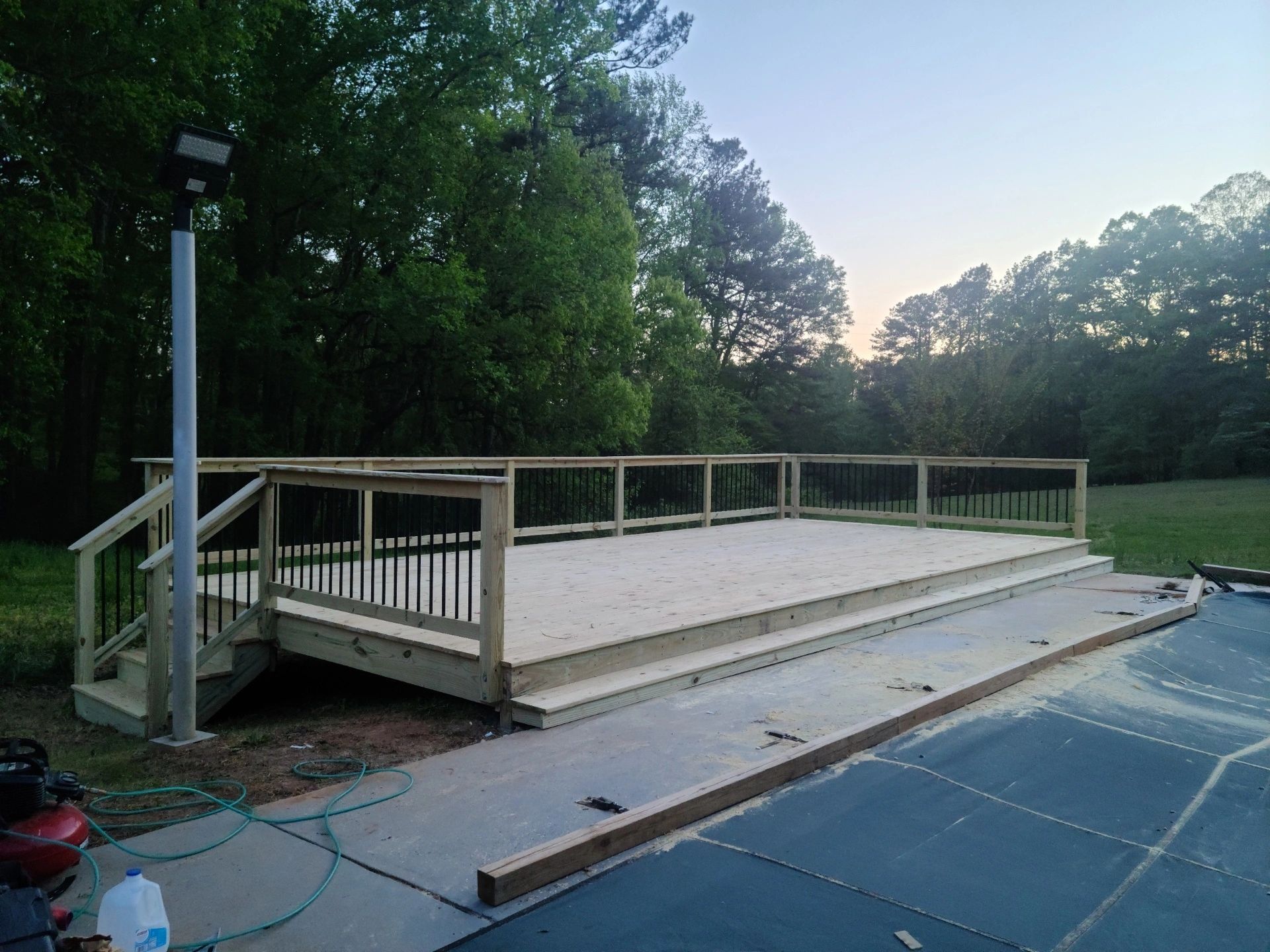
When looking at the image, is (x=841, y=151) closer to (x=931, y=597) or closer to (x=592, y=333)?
(x=592, y=333)

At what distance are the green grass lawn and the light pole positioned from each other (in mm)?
9424

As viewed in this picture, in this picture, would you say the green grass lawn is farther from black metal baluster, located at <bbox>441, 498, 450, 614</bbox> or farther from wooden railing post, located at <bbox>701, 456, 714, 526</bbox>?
black metal baluster, located at <bbox>441, 498, 450, 614</bbox>

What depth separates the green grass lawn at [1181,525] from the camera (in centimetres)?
1112

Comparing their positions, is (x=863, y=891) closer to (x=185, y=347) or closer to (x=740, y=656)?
(x=740, y=656)

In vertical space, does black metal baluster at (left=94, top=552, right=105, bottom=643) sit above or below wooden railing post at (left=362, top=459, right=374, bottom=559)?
below

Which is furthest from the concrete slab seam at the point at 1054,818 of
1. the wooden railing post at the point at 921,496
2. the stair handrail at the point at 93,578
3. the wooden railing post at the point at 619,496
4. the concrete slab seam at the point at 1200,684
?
the wooden railing post at the point at 921,496

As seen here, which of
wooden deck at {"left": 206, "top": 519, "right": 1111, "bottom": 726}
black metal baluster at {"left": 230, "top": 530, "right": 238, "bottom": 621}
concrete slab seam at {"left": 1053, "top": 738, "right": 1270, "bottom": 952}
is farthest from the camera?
black metal baluster at {"left": 230, "top": 530, "right": 238, "bottom": 621}

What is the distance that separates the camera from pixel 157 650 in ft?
13.6

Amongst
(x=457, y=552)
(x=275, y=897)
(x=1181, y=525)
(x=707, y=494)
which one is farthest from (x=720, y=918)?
(x=1181, y=525)

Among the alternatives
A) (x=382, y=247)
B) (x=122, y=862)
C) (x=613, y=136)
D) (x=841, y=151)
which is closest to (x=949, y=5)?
(x=841, y=151)

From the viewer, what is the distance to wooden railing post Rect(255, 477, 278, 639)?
483 cm

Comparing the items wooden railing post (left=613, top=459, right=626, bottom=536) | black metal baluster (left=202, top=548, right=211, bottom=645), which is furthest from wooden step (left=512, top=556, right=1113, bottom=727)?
wooden railing post (left=613, top=459, right=626, bottom=536)

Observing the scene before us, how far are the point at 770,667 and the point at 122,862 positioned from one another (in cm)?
332

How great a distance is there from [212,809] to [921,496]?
9.05 m
